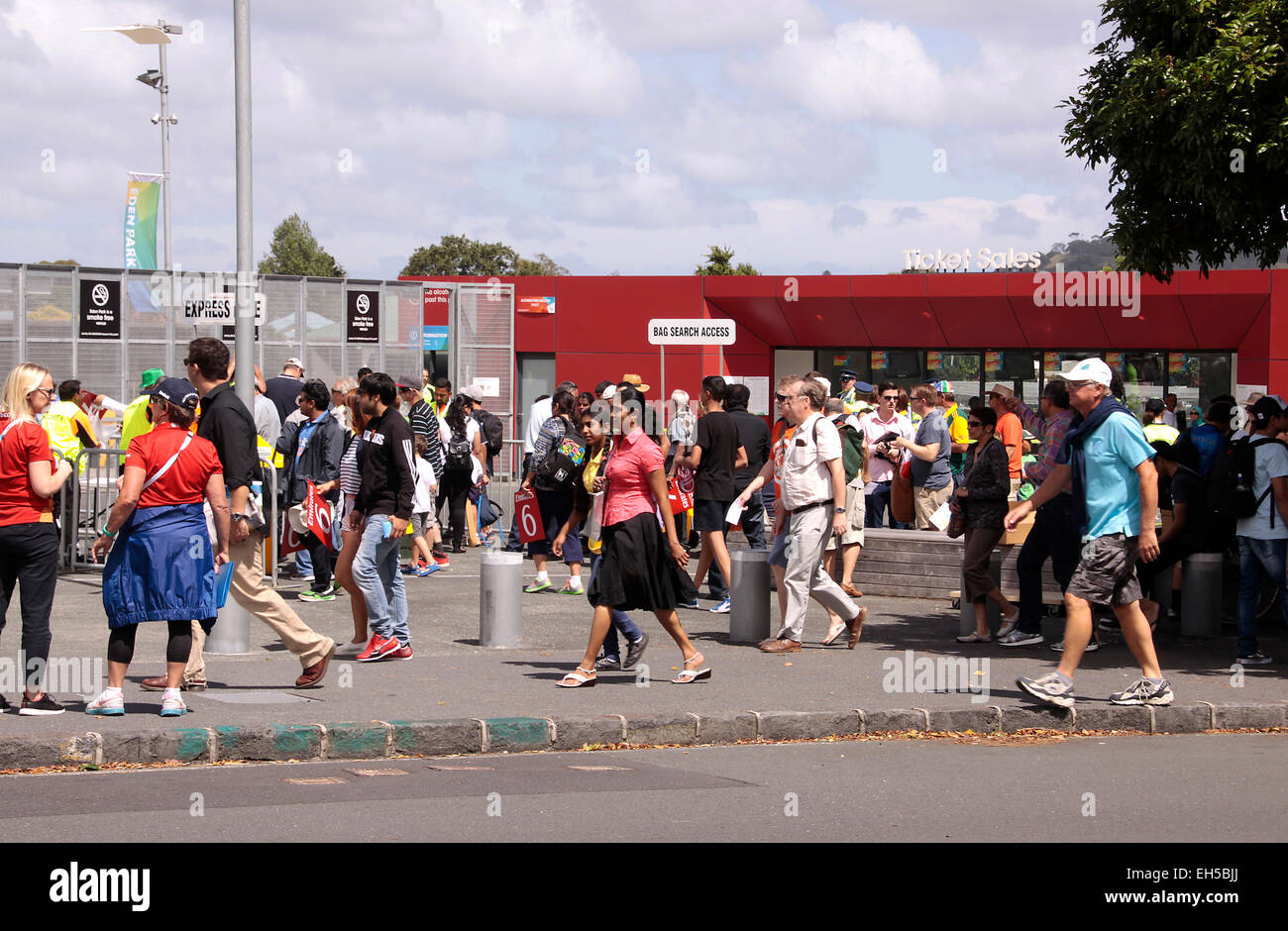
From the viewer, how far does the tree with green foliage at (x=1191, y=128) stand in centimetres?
1000

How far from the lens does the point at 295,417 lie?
1470 centimetres

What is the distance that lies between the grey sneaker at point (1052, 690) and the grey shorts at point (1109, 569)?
0.55 m

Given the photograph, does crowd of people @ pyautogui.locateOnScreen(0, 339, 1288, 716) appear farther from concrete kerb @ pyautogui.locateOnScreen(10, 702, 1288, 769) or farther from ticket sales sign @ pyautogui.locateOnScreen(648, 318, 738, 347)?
ticket sales sign @ pyautogui.locateOnScreen(648, 318, 738, 347)

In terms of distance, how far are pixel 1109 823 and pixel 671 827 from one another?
191cm

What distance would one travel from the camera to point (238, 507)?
8555 mm

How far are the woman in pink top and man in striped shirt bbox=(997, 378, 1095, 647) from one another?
9.96 ft

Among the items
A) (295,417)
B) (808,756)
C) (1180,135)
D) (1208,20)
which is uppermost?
(1208,20)

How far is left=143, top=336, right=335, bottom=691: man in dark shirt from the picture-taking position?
8.61m

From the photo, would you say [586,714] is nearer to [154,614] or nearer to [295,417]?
[154,614]

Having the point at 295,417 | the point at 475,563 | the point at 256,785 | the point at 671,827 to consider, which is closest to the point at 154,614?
the point at 256,785

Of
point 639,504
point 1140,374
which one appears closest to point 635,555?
point 639,504

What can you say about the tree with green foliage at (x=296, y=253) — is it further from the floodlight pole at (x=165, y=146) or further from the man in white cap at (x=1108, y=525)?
the man in white cap at (x=1108, y=525)

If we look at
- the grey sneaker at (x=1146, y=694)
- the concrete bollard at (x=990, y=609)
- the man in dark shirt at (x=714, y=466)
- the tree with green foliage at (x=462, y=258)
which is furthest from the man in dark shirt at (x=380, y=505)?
the tree with green foliage at (x=462, y=258)

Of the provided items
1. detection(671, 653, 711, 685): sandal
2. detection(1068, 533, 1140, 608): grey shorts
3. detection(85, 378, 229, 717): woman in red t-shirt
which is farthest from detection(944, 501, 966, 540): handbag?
detection(85, 378, 229, 717): woman in red t-shirt
